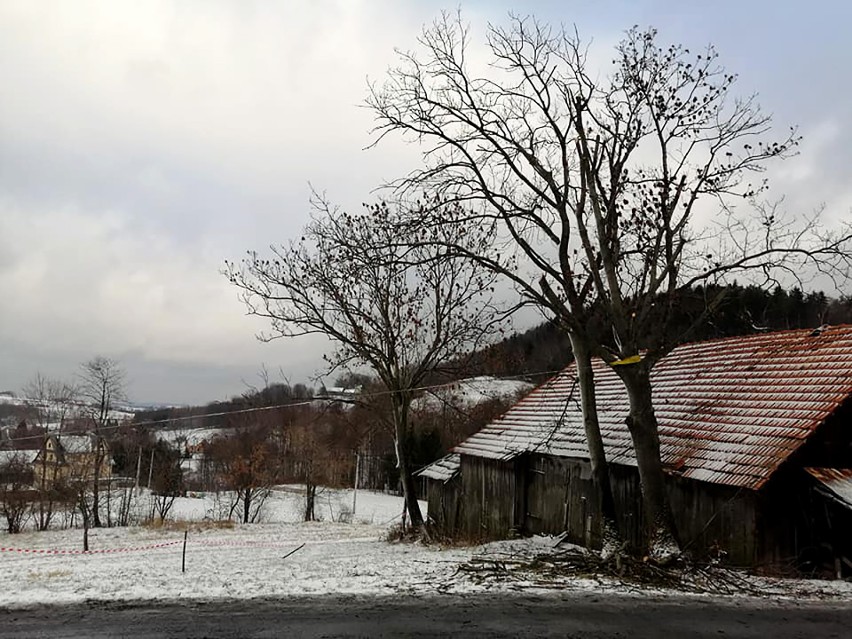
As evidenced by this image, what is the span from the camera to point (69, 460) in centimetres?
3800

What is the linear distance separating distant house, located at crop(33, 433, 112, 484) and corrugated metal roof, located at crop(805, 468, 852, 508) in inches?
1266

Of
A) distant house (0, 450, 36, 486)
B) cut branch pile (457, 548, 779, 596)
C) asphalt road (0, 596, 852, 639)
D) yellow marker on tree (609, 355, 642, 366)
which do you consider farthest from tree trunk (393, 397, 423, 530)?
distant house (0, 450, 36, 486)

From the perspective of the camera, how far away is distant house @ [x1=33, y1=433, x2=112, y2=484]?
34.8 m

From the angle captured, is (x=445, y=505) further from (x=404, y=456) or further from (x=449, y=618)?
(x=449, y=618)

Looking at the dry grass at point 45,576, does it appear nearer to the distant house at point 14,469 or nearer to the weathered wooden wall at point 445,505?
the weathered wooden wall at point 445,505

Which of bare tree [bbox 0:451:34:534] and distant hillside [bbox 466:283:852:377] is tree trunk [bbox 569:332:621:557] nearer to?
distant hillside [bbox 466:283:852:377]

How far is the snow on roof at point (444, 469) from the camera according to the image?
23812 millimetres

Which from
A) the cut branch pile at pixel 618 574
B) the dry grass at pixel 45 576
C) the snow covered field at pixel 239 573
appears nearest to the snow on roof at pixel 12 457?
the snow covered field at pixel 239 573

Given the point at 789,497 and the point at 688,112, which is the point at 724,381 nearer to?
the point at 789,497

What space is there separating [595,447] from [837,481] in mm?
4271

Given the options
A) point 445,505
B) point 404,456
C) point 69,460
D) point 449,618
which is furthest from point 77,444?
point 449,618

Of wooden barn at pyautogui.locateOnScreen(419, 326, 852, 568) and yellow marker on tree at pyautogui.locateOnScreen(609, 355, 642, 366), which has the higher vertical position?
yellow marker on tree at pyautogui.locateOnScreen(609, 355, 642, 366)

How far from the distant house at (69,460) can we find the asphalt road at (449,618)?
94.4 ft

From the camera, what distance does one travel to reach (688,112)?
500 inches
